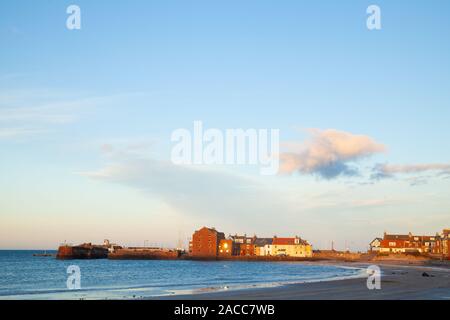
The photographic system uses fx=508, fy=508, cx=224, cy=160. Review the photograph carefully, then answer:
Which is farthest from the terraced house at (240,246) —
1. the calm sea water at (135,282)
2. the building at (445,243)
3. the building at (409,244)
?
the calm sea water at (135,282)

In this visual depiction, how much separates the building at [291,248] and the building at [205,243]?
74.9 feet

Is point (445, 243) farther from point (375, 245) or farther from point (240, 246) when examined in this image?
point (240, 246)

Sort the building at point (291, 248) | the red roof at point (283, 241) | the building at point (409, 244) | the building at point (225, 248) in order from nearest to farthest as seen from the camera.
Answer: the building at point (409, 244) < the building at point (225, 248) < the building at point (291, 248) < the red roof at point (283, 241)

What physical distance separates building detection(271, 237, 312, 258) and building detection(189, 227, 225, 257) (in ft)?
74.9

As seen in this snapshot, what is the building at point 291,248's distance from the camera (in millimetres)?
193500

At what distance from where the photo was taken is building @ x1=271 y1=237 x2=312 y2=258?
194 m

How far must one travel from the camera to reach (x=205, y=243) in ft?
614

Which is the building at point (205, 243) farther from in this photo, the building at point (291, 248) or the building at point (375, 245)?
the building at point (375, 245)

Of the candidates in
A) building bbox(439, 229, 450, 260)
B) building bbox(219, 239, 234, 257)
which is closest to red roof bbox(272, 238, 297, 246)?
building bbox(219, 239, 234, 257)

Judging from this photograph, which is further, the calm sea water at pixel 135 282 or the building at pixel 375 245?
the building at pixel 375 245
